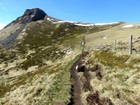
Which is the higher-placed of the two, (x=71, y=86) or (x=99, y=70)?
(x=99, y=70)

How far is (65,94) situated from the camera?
99.4 ft

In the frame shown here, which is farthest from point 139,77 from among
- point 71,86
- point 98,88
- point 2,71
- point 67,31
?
point 67,31

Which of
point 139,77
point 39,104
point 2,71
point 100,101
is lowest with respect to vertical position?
point 2,71

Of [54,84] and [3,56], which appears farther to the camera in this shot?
[3,56]

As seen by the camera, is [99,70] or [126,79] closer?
[126,79]

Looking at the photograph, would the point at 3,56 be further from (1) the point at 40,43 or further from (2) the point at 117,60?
(2) the point at 117,60

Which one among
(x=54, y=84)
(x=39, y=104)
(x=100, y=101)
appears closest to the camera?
(x=100, y=101)

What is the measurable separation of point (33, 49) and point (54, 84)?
114 metres

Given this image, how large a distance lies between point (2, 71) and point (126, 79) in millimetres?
98394

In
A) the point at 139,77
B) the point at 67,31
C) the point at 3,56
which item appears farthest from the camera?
the point at 67,31

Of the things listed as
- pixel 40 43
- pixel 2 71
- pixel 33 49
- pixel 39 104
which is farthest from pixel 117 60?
pixel 40 43

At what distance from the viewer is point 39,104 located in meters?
30.2

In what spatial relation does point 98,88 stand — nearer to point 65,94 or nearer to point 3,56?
point 65,94

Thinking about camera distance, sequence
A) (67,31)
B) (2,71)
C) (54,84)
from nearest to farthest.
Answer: (54,84) → (2,71) → (67,31)
